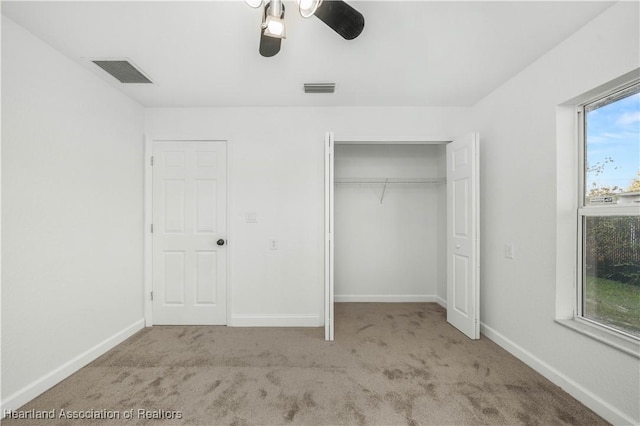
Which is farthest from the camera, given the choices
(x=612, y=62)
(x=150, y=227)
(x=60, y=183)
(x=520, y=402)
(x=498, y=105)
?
(x=150, y=227)

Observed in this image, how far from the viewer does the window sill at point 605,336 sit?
151 centimetres

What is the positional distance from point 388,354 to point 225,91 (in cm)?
299

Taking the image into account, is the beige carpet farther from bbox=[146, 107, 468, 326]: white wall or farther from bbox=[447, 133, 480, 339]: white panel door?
bbox=[146, 107, 468, 326]: white wall

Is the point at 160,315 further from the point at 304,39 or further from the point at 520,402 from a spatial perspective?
→ the point at 520,402

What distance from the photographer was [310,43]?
1886 mm

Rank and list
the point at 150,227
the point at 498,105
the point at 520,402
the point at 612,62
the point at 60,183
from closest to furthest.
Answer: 1. the point at 612,62
2. the point at 520,402
3. the point at 60,183
4. the point at 498,105
5. the point at 150,227

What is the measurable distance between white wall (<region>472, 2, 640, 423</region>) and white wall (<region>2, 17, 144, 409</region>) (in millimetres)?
3716

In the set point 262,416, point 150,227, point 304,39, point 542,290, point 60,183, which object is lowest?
point 262,416

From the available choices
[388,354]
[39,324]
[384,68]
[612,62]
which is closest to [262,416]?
[388,354]

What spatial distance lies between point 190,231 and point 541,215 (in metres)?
3.41

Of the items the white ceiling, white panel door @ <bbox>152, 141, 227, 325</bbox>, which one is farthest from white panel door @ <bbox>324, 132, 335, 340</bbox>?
white panel door @ <bbox>152, 141, 227, 325</bbox>

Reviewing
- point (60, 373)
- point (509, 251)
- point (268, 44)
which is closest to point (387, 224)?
point (509, 251)

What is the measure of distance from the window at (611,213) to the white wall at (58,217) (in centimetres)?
388

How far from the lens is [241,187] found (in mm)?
3033
